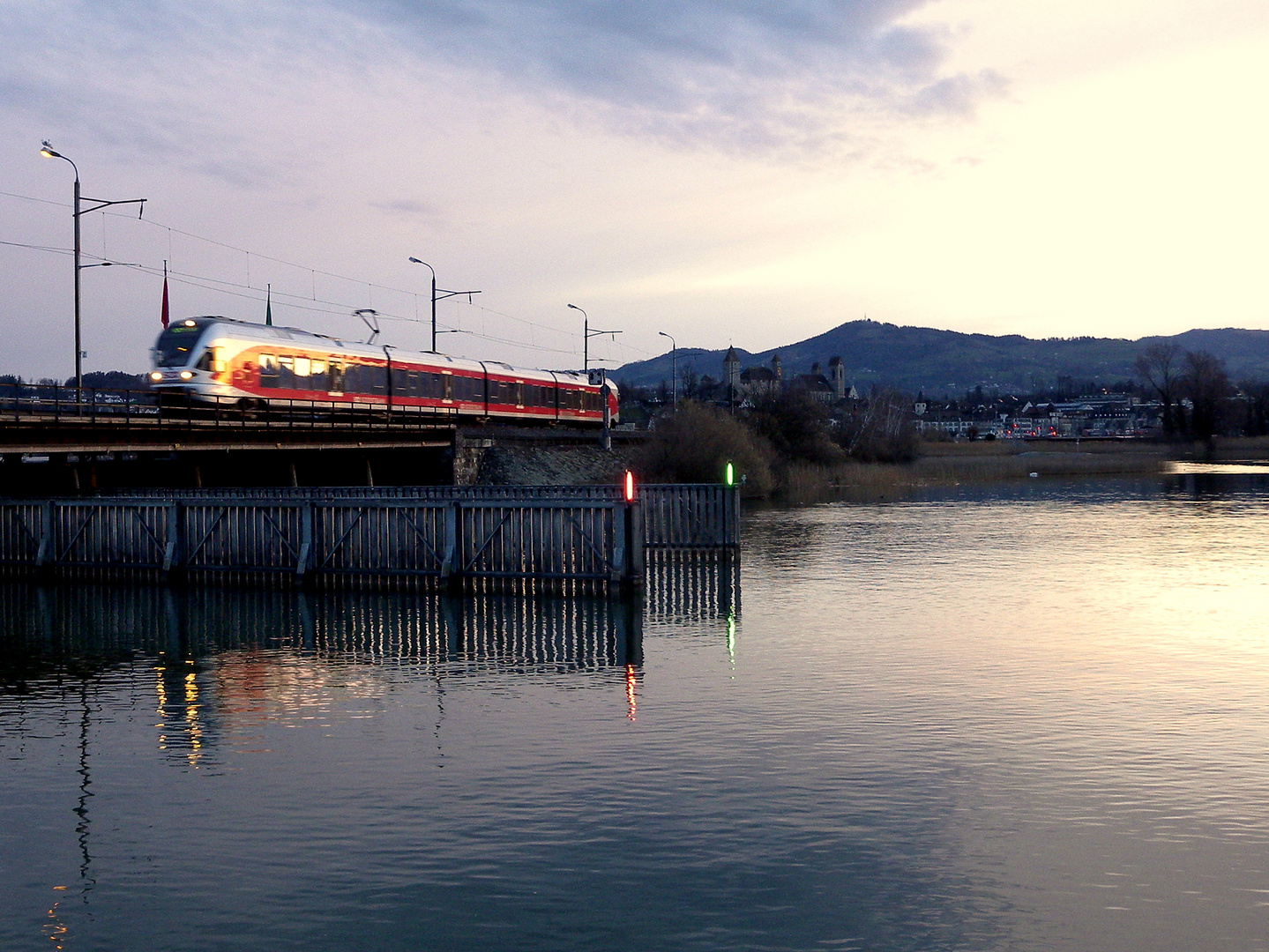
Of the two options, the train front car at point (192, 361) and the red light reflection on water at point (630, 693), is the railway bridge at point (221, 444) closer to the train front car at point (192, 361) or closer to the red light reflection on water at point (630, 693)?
the train front car at point (192, 361)

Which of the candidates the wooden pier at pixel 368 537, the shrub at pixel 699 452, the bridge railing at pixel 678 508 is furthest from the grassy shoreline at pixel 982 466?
the wooden pier at pixel 368 537

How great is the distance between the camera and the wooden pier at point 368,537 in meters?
27.6

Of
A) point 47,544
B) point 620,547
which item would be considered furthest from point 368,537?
point 47,544

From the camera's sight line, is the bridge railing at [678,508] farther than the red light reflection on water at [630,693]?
Yes

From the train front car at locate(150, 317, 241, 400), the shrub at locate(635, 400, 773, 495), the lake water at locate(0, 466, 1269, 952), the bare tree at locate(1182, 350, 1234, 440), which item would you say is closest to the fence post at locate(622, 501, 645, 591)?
the lake water at locate(0, 466, 1269, 952)

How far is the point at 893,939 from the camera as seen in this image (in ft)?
27.3

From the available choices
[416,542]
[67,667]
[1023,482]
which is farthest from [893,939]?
[1023,482]

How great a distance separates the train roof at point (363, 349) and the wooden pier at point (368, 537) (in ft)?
39.7

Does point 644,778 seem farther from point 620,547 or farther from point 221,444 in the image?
point 221,444

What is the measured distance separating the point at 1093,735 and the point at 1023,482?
241 ft

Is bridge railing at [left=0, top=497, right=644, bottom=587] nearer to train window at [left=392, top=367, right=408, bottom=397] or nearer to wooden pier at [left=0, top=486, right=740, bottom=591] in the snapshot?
wooden pier at [left=0, top=486, right=740, bottom=591]

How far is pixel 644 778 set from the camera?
1230 cm

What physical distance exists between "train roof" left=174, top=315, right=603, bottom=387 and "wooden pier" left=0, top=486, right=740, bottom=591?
12111 millimetres

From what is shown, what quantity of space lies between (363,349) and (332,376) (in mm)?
3508
